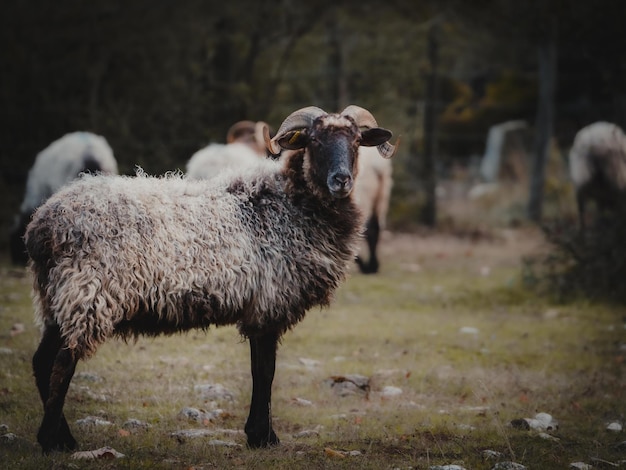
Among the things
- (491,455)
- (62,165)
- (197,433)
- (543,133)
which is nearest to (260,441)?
(197,433)

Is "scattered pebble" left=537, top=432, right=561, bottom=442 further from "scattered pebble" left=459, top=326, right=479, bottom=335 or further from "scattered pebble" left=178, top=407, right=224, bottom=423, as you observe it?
"scattered pebble" left=459, top=326, right=479, bottom=335

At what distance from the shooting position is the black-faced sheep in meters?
5.29

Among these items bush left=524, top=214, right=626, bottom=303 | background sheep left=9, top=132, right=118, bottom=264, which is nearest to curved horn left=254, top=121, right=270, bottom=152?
background sheep left=9, top=132, right=118, bottom=264

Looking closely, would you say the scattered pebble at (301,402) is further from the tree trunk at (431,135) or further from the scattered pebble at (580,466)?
the tree trunk at (431,135)

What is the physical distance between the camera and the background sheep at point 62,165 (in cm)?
1185

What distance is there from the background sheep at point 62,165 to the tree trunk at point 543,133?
1033 cm

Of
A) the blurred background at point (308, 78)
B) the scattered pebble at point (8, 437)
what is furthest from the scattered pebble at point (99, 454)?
the blurred background at point (308, 78)

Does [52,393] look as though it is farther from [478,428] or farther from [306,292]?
[478,428]

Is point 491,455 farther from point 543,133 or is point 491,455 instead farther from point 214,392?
point 543,133

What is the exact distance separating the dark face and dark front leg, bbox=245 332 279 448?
1144mm

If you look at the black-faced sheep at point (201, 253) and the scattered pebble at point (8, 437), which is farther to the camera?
the scattered pebble at point (8, 437)

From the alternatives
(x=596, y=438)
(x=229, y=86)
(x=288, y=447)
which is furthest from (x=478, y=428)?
(x=229, y=86)

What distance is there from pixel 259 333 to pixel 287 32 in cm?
1223

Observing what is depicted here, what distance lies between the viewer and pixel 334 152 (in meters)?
6.23
